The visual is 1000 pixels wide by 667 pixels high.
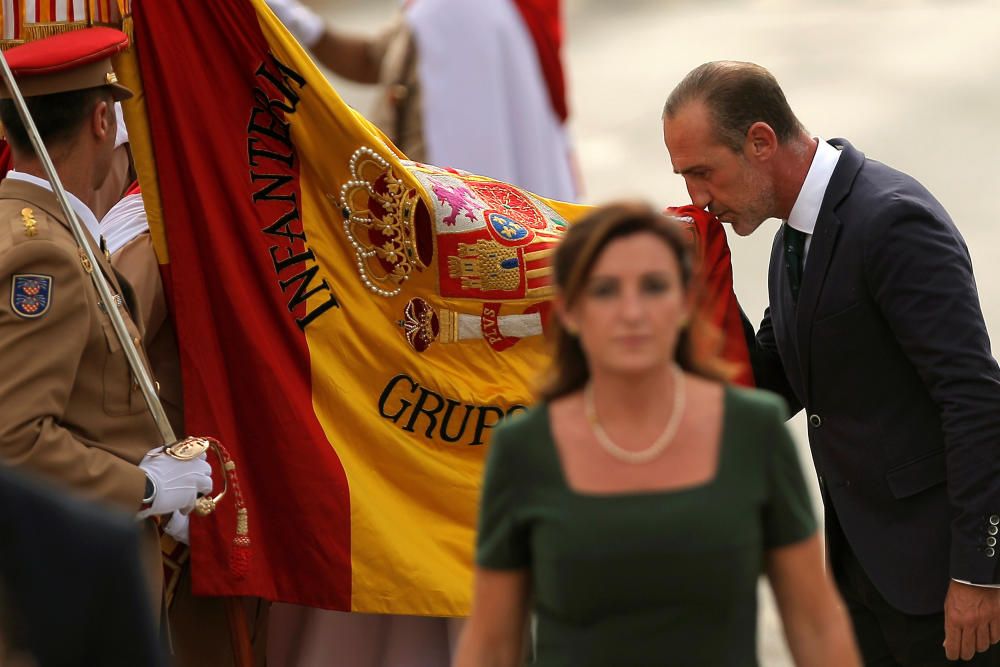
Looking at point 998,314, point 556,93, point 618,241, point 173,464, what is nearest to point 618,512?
point 618,241

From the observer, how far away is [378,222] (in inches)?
166

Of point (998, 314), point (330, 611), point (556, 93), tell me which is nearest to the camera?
point (330, 611)

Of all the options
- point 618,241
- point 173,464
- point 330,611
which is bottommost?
point 330,611

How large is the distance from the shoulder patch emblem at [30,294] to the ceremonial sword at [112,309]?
112 millimetres

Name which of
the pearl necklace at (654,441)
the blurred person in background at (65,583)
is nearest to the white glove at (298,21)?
the pearl necklace at (654,441)

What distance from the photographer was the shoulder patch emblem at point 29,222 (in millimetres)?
3584

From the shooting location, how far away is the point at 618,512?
8.38 feet

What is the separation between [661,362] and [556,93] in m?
4.60

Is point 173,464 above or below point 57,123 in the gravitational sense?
below

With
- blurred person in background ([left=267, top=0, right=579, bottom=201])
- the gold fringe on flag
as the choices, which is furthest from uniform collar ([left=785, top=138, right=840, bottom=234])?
blurred person in background ([left=267, top=0, right=579, bottom=201])

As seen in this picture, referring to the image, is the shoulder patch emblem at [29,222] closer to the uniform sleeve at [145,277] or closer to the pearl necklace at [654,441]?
the uniform sleeve at [145,277]

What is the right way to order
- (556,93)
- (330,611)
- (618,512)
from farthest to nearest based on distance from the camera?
(556,93), (330,611), (618,512)

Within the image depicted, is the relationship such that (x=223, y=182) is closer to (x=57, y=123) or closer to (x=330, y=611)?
(x=57, y=123)

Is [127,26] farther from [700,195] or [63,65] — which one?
[700,195]
